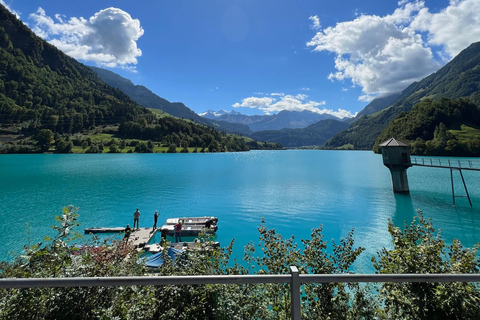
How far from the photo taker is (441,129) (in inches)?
5738

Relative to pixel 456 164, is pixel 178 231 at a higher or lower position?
higher

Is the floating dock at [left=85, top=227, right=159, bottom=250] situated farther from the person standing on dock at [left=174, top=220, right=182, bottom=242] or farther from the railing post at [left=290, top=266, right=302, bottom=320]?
the railing post at [left=290, top=266, right=302, bottom=320]

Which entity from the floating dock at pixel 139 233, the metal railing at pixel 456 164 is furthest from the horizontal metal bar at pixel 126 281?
the metal railing at pixel 456 164

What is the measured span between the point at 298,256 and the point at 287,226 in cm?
2541

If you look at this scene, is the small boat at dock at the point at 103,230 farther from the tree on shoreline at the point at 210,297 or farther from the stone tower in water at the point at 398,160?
the stone tower in water at the point at 398,160

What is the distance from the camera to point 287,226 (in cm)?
3058

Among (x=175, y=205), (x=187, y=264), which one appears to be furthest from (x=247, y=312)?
(x=175, y=205)

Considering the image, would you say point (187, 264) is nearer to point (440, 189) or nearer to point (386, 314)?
point (386, 314)

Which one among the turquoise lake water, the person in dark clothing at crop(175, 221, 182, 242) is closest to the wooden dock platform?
the person in dark clothing at crop(175, 221, 182, 242)

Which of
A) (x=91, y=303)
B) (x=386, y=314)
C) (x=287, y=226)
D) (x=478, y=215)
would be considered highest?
(x=91, y=303)

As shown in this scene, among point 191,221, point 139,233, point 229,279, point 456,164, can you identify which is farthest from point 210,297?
point 456,164

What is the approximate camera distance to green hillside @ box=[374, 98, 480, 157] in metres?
131

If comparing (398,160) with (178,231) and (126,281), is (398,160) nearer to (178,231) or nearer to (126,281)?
(178,231)

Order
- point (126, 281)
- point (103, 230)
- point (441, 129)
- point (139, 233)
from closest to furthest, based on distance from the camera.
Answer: point (126, 281)
point (139, 233)
point (103, 230)
point (441, 129)
